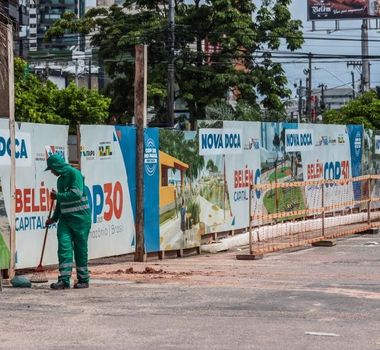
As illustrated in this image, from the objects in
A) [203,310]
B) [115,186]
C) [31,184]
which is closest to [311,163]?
[115,186]

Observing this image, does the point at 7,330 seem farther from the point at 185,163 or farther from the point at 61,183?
the point at 185,163

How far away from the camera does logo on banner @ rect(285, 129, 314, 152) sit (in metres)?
20.6

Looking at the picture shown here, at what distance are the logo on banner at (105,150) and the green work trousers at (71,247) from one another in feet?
7.95

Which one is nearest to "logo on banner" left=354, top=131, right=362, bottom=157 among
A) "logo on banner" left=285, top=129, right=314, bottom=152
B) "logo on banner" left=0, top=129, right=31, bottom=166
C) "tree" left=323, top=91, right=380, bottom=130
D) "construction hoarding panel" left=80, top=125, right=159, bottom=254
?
"logo on banner" left=285, top=129, right=314, bottom=152

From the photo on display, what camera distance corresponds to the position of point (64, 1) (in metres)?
180

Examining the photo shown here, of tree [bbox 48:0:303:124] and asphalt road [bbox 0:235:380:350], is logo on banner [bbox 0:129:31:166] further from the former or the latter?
tree [bbox 48:0:303:124]

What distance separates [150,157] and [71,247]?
12.4 ft

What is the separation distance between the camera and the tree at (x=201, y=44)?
44.5 metres

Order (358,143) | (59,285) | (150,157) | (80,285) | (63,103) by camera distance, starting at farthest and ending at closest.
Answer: (63,103) → (358,143) → (150,157) → (80,285) → (59,285)

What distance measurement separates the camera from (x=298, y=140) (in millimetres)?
21094

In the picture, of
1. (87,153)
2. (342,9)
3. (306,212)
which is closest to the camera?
(87,153)

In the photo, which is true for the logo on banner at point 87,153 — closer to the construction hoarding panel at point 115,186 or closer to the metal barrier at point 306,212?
the construction hoarding panel at point 115,186

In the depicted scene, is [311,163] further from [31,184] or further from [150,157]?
[31,184]

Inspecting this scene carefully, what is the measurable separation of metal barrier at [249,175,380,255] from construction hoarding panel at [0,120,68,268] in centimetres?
434
